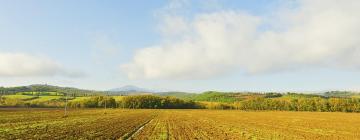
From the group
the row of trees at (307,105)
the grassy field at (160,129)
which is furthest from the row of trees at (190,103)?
Answer: the grassy field at (160,129)

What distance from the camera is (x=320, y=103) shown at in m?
159

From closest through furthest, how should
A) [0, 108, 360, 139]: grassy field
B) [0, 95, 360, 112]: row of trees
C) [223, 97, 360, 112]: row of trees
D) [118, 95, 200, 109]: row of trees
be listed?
1. [0, 108, 360, 139]: grassy field
2. [223, 97, 360, 112]: row of trees
3. [0, 95, 360, 112]: row of trees
4. [118, 95, 200, 109]: row of trees

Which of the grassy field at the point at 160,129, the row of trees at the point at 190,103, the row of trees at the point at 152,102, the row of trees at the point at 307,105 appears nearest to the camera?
the grassy field at the point at 160,129

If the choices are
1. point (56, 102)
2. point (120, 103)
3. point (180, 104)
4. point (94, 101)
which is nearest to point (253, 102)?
point (180, 104)

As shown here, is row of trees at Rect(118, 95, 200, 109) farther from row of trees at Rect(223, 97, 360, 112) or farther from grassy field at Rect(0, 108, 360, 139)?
grassy field at Rect(0, 108, 360, 139)

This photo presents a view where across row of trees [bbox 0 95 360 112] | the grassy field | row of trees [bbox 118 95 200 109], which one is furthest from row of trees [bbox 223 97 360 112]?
the grassy field

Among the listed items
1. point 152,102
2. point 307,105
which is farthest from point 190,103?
point 307,105

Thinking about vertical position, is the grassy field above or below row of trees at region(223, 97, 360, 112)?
above

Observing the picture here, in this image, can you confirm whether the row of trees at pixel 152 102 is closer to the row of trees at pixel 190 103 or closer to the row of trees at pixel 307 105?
the row of trees at pixel 190 103

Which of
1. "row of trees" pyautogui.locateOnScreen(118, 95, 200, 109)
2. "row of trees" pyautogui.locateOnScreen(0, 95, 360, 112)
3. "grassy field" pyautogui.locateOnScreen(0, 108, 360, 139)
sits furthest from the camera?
"row of trees" pyautogui.locateOnScreen(118, 95, 200, 109)

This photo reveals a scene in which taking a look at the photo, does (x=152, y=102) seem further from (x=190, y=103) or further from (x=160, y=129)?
(x=160, y=129)

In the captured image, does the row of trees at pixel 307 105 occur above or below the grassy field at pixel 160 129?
below

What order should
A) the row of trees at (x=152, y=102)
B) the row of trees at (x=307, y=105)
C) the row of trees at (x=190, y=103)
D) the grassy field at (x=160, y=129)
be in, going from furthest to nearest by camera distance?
the row of trees at (x=152, y=102)
the row of trees at (x=190, y=103)
the row of trees at (x=307, y=105)
the grassy field at (x=160, y=129)

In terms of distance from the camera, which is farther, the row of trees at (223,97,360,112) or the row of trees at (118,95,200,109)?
the row of trees at (118,95,200,109)
